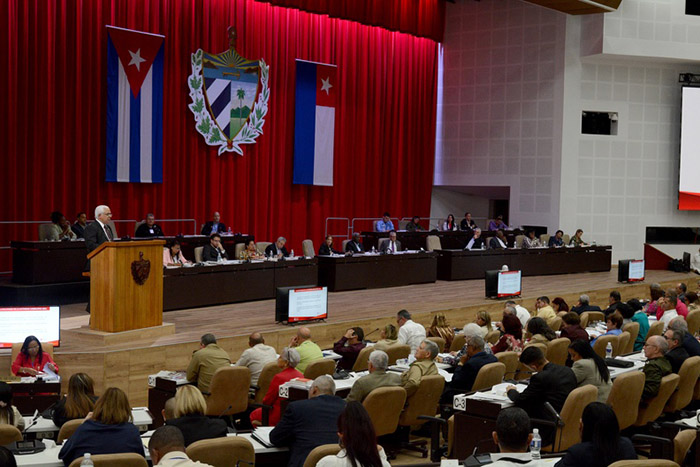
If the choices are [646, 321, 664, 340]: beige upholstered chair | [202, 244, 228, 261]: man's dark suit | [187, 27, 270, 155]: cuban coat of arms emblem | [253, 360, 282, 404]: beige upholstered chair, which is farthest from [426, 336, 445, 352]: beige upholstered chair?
[187, 27, 270, 155]: cuban coat of arms emblem

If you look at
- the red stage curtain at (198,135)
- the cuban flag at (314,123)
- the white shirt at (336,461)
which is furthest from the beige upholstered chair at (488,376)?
the cuban flag at (314,123)

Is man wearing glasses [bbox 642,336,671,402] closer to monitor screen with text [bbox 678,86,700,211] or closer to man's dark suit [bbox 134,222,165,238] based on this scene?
man's dark suit [bbox 134,222,165,238]

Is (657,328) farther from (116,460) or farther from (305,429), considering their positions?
(116,460)

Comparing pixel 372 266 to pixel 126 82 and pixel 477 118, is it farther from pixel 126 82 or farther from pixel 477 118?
pixel 477 118

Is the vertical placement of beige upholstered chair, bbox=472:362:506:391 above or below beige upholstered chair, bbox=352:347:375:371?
above

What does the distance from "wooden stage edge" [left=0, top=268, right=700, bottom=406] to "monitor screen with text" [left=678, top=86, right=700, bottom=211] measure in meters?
5.10

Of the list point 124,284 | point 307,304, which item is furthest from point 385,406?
point 307,304

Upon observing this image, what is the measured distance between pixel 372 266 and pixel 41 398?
358 inches

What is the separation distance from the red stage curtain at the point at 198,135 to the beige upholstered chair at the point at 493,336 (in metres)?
9.15

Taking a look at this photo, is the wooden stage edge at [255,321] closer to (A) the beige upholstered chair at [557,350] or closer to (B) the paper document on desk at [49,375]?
(B) the paper document on desk at [49,375]

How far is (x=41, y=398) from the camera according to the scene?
7.18m

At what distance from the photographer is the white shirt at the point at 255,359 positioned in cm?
789

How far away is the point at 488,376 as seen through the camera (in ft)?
23.1

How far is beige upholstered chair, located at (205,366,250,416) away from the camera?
7.18 m
